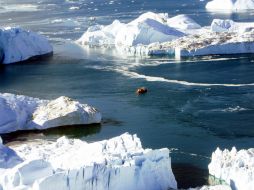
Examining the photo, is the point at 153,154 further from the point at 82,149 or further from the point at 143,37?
the point at 143,37

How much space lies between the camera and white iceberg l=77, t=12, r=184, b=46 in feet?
191

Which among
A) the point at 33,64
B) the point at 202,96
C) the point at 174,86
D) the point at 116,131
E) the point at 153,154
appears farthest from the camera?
the point at 33,64

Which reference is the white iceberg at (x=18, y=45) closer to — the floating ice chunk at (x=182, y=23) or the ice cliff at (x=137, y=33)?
the ice cliff at (x=137, y=33)

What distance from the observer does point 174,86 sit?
4247cm

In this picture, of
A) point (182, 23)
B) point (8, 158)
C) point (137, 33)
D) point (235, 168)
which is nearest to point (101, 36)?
point (137, 33)

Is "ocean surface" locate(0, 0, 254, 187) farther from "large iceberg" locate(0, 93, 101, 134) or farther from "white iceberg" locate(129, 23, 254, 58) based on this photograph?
"white iceberg" locate(129, 23, 254, 58)

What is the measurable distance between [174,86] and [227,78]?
437 centimetres

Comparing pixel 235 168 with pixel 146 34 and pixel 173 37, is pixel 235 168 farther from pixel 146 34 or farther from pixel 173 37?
pixel 173 37

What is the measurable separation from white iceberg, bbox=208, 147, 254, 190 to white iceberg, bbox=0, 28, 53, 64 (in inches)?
1270

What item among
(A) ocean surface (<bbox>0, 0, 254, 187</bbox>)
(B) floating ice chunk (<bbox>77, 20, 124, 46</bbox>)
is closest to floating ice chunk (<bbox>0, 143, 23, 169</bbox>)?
(A) ocean surface (<bbox>0, 0, 254, 187</bbox>)

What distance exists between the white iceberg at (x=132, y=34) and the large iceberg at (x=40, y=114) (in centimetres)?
2417

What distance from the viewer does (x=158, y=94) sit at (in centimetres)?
4066

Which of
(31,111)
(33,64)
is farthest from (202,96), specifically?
(33,64)

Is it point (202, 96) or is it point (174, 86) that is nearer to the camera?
point (202, 96)
